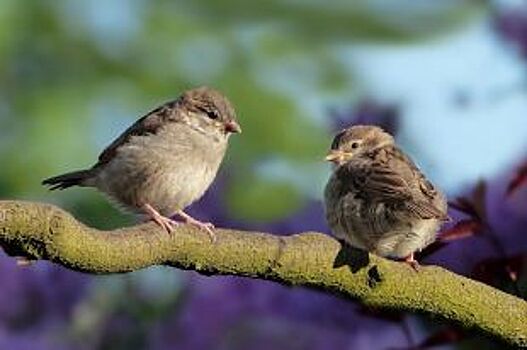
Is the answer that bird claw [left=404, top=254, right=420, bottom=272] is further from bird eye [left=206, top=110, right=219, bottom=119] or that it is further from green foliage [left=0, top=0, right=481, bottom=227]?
green foliage [left=0, top=0, right=481, bottom=227]

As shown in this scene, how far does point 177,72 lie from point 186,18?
10.0 inches

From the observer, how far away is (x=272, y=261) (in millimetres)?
1206

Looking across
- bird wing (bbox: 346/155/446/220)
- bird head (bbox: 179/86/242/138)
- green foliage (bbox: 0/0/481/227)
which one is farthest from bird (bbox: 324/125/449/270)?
green foliage (bbox: 0/0/481/227)

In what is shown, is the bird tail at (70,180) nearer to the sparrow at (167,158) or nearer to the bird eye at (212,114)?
the sparrow at (167,158)

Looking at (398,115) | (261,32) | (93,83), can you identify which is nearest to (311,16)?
(261,32)

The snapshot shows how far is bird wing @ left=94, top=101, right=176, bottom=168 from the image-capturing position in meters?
2.04

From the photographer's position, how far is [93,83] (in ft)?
11.4

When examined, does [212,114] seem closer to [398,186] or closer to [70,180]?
[70,180]

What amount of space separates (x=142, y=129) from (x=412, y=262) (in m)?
0.71

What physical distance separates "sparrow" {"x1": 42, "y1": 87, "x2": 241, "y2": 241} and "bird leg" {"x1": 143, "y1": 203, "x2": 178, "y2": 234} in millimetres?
17

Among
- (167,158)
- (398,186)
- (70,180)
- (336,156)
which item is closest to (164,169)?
(167,158)

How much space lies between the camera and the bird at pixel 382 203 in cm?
158

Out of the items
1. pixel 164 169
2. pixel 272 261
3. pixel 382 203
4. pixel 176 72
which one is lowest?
pixel 272 261

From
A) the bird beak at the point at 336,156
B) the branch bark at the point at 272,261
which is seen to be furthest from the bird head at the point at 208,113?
A: the branch bark at the point at 272,261
